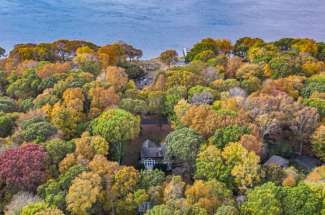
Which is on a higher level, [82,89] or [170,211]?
[82,89]

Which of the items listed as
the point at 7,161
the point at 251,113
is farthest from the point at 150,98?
the point at 7,161

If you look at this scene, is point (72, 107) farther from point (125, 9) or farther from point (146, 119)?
point (125, 9)

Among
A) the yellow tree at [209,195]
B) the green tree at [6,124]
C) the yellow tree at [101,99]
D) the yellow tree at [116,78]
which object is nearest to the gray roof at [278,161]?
the yellow tree at [209,195]

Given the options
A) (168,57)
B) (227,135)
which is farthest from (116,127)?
(168,57)

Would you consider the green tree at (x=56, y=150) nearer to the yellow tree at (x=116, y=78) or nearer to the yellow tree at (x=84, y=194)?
the yellow tree at (x=84, y=194)

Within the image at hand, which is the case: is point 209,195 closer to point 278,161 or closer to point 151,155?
point 278,161

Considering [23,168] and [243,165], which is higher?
[243,165]
